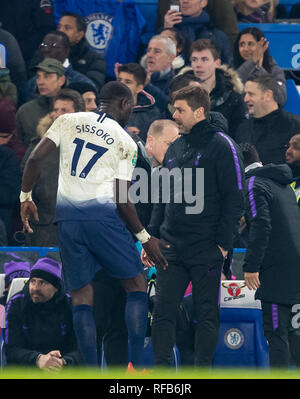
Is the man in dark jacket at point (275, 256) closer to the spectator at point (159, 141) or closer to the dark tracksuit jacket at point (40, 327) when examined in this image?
the spectator at point (159, 141)

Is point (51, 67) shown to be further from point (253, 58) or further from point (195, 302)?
point (195, 302)

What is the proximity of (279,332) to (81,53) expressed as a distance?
496cm

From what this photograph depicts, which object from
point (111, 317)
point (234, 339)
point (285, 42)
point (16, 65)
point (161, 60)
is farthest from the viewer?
point (285, 42)

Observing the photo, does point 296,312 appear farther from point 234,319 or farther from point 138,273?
point 138,273

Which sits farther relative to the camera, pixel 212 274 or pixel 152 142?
pixel 152 142

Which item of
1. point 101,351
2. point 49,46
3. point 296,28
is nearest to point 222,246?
point 101,351

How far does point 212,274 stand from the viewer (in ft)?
25.6

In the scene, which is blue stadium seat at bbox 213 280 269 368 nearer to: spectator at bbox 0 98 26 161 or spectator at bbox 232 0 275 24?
spectator at bbox 0 98 26 161

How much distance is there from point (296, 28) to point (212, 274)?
631cm

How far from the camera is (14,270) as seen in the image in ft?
29.4

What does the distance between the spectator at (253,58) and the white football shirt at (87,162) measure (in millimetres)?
4119

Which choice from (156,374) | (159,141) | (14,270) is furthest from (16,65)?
(156,374)

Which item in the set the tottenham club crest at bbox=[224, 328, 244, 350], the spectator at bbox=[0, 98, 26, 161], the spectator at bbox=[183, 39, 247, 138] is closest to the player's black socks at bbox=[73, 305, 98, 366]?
the tottenham club crest at bbox=[224, 328, 244, 350]

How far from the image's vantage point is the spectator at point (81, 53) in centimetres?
1184
